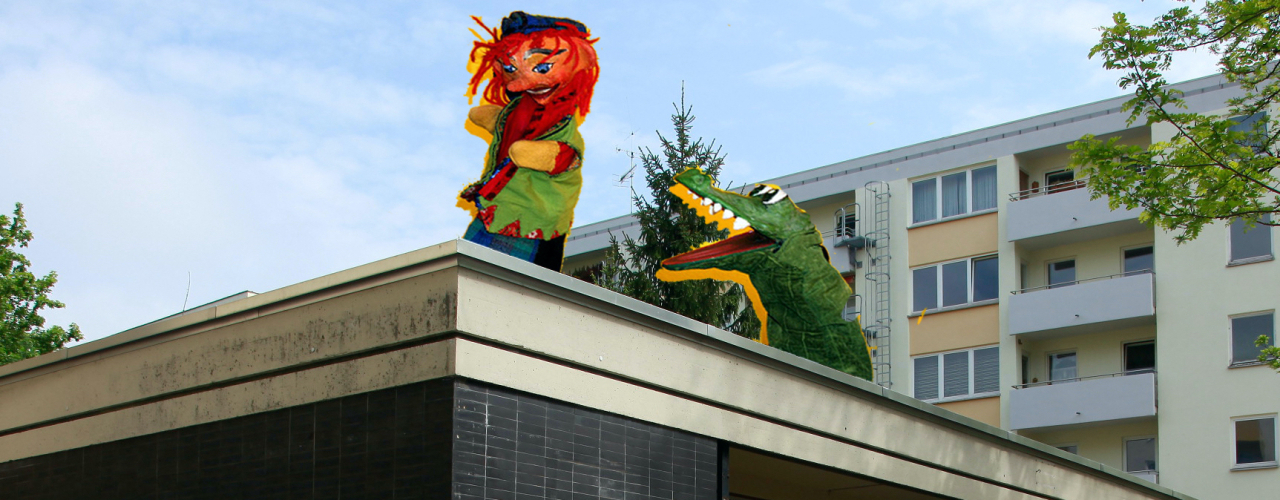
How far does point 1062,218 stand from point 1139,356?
3.60m

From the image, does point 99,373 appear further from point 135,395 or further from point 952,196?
point 952,196

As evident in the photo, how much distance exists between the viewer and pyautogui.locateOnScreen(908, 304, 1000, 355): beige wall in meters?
32.8

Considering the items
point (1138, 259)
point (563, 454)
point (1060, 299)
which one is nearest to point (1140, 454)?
point (1060, 299)

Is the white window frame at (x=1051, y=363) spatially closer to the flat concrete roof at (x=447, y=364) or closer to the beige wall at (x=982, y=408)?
the beige wall at (x=982, y=408)

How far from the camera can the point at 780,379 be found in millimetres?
12984

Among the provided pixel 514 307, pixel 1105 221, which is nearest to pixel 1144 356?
pixel 1105 221

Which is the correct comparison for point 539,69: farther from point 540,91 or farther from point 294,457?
point 294,457

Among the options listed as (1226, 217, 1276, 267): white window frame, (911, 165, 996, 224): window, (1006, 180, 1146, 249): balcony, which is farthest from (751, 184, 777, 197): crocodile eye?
(911, 165, 996, 224): window

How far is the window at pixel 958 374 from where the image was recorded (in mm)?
32562

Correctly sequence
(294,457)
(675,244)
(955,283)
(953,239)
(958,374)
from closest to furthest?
(294,457) → (675,244) → (958,374) → (955,283) → (953,239)

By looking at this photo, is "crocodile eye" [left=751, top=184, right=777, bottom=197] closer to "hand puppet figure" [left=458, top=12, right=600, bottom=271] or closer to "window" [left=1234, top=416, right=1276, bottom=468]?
"hand puppet figure" [left=458, top=12, right=600, bottom=271]

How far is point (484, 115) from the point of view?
1684 cm

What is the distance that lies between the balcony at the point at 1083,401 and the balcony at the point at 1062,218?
339 cm

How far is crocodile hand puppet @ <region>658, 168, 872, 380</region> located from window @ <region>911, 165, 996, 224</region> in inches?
683
